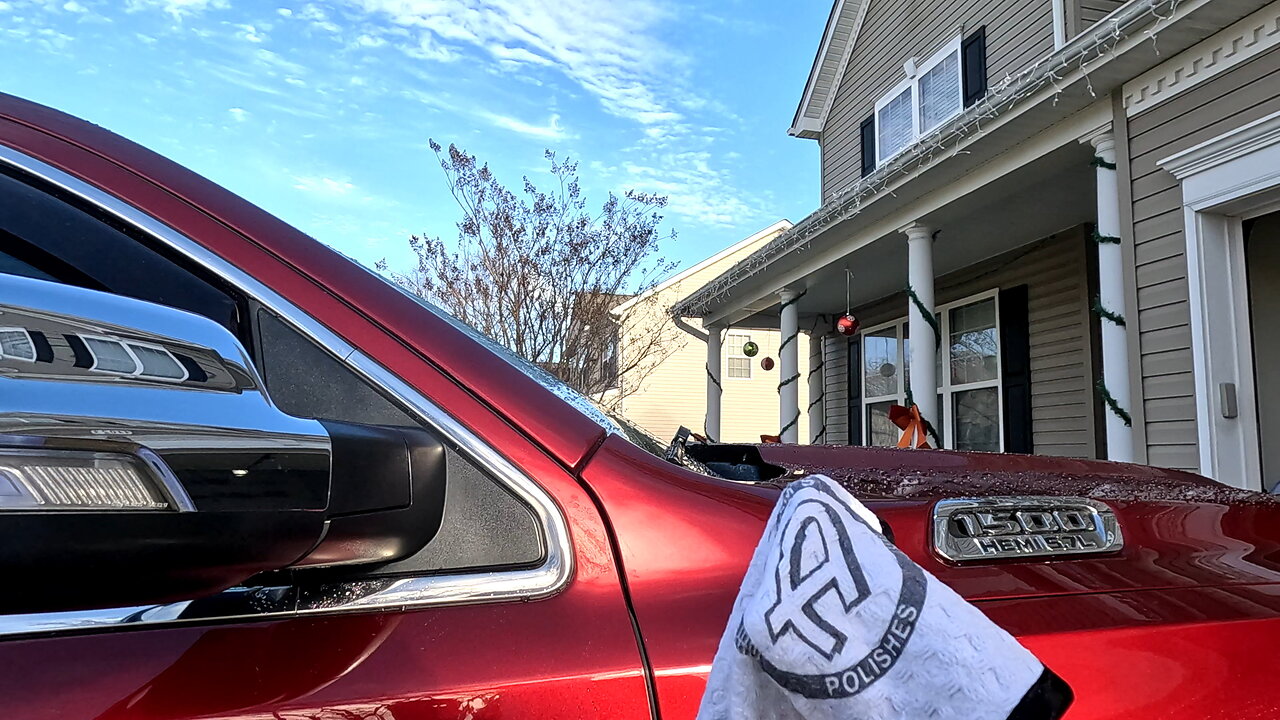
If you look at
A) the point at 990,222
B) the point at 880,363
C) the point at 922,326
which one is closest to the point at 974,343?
the point at 880,363

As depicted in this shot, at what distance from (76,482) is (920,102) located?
10.1 meters

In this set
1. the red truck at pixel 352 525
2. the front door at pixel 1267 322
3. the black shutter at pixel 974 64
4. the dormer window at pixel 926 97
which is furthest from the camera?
the dormer window at pixel 926 97

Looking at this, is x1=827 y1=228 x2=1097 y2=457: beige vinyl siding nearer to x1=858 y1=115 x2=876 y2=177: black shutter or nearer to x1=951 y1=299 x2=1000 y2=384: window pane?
x1=951 y1=299 x2=1000 y2=384: window pane

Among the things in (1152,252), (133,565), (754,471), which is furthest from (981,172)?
(133,565)

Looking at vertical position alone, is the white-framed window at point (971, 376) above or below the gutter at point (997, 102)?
below

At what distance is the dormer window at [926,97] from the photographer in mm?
8547

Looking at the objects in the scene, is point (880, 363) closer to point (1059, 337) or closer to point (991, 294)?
point (991, 294)

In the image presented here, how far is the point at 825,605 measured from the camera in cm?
56

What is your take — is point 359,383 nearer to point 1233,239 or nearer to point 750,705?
point 750,705

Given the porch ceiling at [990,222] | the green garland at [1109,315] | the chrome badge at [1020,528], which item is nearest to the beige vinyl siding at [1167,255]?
the green garland at [1109,315]

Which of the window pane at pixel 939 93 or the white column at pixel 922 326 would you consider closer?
the white column at pixel 922 326

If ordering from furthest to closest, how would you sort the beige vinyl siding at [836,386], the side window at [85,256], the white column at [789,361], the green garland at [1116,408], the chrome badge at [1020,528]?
the beige vinyl siding at [836,386] < the white column at [789,361] < the green garland at [1116,408] < the chrome badge at [1020,528] < the side window at [85,256]

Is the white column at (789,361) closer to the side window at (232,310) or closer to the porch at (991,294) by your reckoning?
the porch at (991,294)

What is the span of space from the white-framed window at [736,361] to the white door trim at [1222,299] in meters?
16.0
